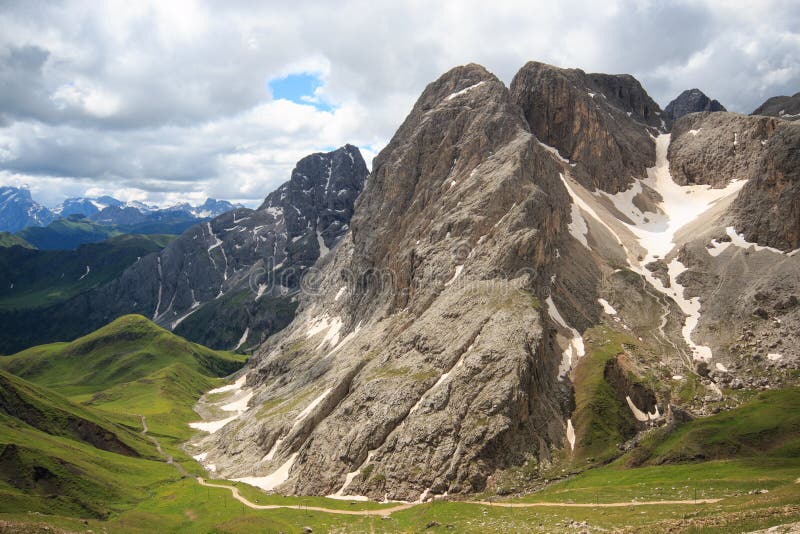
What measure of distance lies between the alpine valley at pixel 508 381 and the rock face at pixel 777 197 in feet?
1.62

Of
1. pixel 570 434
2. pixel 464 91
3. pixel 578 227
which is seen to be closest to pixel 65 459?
pixel 570 434

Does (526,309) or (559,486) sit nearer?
(559,486)

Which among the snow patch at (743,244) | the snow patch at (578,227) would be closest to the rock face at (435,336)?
the snow patch at (578,227)

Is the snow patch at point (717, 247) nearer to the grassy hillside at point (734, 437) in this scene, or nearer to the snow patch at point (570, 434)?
the grassy hillside at point (734, 437)

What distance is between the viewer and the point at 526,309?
304ft

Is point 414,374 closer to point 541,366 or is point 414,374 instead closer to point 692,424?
point 541,366

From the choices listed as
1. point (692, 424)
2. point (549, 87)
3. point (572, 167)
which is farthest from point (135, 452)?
point (549, 87)

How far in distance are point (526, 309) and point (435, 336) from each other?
1750 centimetres

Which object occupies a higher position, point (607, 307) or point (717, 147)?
point (717, 147)

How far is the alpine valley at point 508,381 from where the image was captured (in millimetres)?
66188

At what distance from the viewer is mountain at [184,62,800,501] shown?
8038cm

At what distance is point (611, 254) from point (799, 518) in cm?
10203

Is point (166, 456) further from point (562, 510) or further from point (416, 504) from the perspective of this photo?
point (562, 510)

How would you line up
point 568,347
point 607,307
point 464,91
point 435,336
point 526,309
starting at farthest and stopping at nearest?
point 464,91, point 607,307, point 435,336, point 568,347, point 526,309
